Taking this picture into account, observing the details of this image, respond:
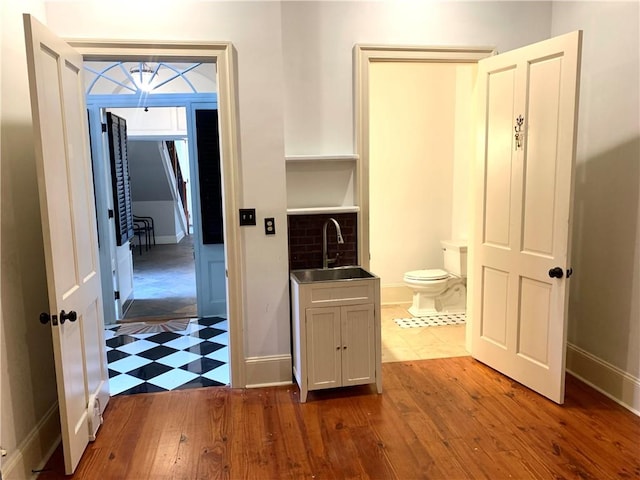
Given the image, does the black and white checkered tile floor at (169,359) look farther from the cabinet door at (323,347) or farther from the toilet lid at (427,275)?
the toilet lid at (427,275)

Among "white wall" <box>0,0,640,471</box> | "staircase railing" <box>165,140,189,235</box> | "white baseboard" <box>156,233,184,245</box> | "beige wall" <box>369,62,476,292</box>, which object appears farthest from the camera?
"white baseboard" <box>156,233,184,245</box>

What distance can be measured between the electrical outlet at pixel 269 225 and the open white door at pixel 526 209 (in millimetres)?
1452

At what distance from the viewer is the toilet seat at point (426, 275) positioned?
15.2 feet

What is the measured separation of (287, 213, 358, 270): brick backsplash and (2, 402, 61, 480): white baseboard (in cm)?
165

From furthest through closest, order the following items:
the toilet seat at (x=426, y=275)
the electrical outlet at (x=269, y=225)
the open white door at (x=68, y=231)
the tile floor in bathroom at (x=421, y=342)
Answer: the toilet seat at (x=426, y=275), the tile floor in bathroom at (x=421, y=342), the electrical outlet at (x=269, y=225), the open white door at (x=68, y=231)

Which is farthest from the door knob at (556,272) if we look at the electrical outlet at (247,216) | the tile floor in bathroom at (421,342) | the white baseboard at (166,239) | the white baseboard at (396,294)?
the white baseboard at (166,239)

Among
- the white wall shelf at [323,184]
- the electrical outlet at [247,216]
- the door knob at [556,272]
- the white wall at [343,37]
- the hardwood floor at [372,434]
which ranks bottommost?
the hardwood floor at [372,434]

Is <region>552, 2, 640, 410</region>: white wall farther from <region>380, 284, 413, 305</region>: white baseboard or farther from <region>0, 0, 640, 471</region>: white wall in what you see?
<region>380, 284, 413, 305</region>: white baseboard

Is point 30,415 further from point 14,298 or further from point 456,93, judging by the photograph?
point 456,93

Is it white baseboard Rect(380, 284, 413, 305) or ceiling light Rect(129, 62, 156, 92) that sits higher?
ceiling light Rect(129, 62, 156, 92)

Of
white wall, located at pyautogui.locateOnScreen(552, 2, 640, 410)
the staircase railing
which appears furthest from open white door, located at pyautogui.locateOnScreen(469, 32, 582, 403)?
the staircase railing

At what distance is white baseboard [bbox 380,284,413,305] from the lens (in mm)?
5145

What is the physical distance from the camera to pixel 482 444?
8.17 ft

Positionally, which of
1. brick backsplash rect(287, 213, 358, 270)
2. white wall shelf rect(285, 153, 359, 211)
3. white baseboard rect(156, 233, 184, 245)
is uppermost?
white wall shelf rect(285, 153, 359, 211)
